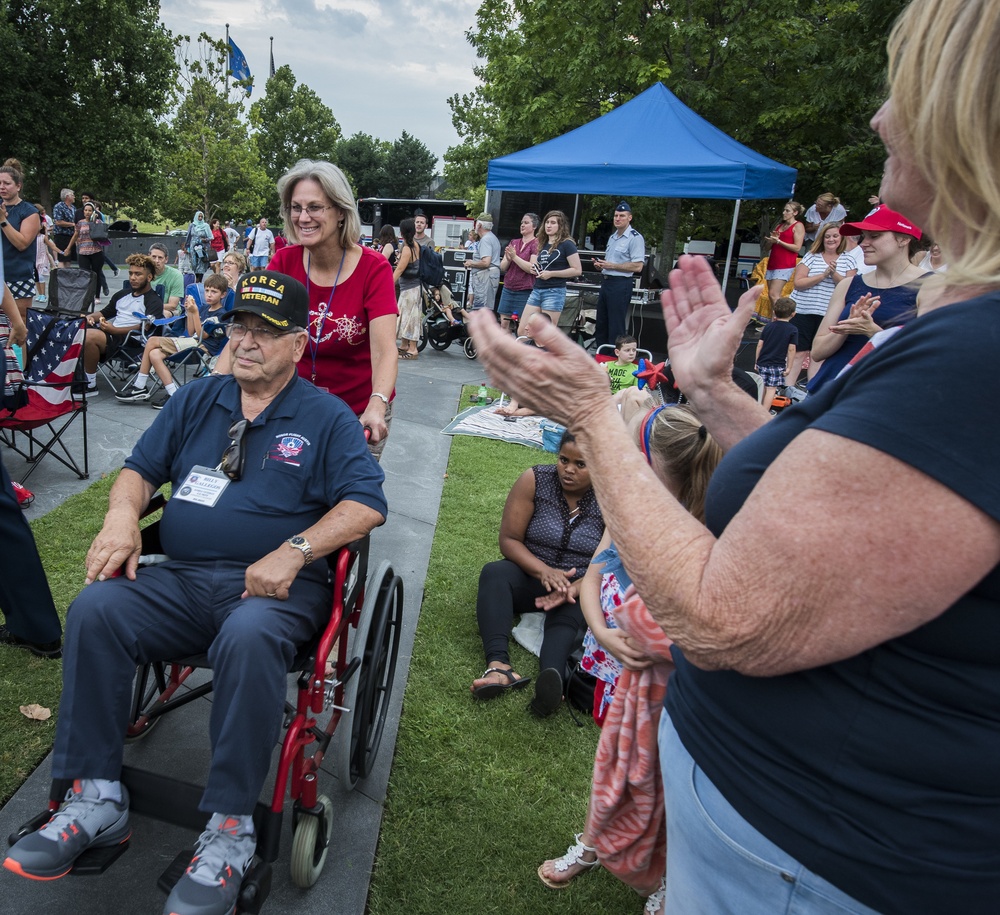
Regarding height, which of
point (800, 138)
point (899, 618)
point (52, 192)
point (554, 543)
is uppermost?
point (800, 138)

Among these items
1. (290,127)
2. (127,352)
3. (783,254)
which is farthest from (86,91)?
(290,127)

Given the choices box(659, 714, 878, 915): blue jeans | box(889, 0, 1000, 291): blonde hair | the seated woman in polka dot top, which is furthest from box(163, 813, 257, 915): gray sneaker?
box(889, 0, 1000, 291): blonde hair

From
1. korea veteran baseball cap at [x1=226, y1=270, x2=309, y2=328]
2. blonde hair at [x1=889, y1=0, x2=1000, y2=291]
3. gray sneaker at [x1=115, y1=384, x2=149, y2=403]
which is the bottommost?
gray sneaker at [x1=115, y1=384, x2=149, y2=403]

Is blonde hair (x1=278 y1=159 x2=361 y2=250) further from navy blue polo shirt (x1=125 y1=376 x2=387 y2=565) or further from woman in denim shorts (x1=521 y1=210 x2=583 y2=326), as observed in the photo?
woman in denim shorts (x1=521 y1=210 x2=583 y2=326)

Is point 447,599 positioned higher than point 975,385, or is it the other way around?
point 975,385

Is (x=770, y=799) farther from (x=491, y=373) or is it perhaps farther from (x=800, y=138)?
(x=800, y=138)

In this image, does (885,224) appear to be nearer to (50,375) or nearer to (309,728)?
(309,728)

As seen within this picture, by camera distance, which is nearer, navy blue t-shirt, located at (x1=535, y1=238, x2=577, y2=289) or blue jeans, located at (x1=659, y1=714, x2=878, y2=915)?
blue jeans, located at (x1=659, y1=714, x2=878, y2=915)

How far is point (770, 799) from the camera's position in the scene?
0.93 m

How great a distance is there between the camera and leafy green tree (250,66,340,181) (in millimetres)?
57500

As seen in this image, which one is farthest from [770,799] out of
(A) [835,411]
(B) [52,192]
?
(B) [52,192]

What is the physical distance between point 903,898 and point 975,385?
61cm

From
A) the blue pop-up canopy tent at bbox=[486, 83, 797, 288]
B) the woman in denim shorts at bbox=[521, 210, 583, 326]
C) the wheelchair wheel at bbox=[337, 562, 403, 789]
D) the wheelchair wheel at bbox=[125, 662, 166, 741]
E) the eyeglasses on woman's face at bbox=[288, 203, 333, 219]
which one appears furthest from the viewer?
the blue pop-up canopy tent at bbox=[486, 83, 797, 288]

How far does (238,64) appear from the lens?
137 ft
